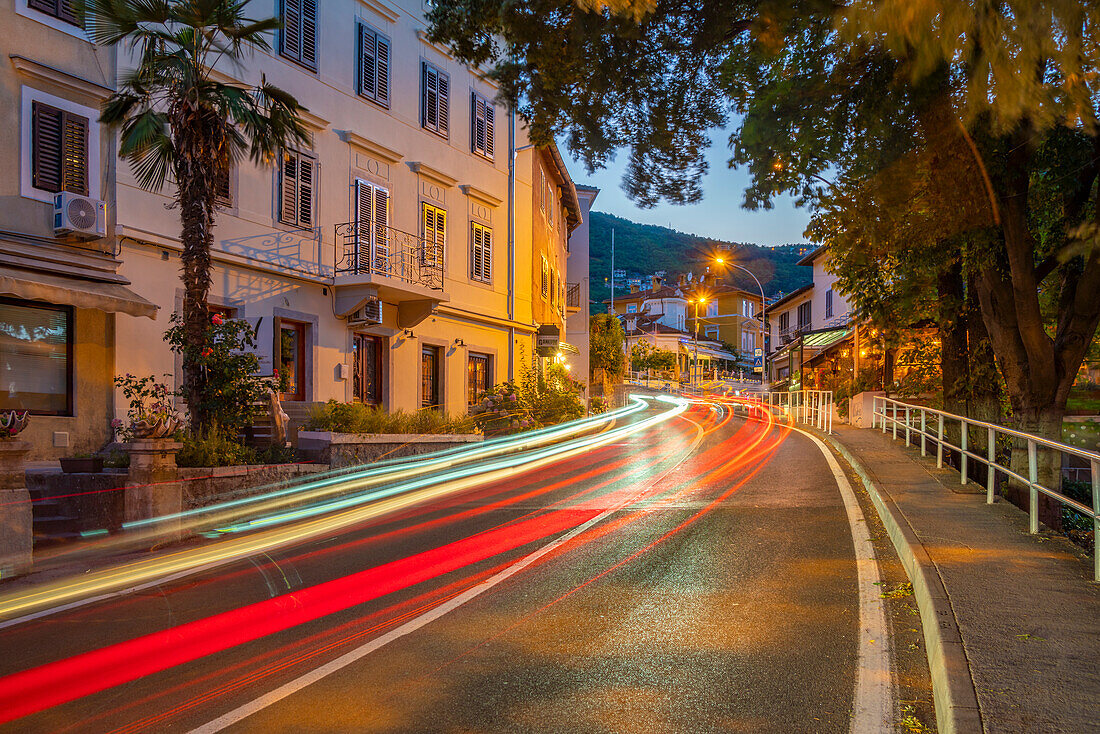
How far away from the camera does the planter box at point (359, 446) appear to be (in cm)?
1416

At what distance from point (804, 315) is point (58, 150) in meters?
51.6

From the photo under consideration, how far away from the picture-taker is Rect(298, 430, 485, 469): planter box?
46.4 feet

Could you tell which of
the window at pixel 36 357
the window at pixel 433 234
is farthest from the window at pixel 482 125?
the window at pixel 36 357

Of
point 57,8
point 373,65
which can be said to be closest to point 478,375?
point 373,65

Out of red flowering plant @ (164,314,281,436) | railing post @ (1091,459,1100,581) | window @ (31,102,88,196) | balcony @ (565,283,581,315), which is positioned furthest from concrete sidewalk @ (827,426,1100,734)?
balcony @ (565,283,581,315)

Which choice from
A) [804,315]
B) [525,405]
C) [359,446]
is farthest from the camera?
[804,315]

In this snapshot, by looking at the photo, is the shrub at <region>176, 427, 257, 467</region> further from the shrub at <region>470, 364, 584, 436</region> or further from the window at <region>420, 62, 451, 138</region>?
the window at <region>420, 62, 451, 138</region>

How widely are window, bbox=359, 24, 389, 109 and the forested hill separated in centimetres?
9565

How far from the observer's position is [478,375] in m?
26.7

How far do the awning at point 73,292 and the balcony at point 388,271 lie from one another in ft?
20.1

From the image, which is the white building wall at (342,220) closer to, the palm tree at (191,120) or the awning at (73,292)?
the awning at (73,292)

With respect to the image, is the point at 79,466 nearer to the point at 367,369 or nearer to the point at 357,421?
the point at 357,421

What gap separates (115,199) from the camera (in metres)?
14.1

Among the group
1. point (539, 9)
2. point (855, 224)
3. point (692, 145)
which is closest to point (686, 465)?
point (855, 224)
